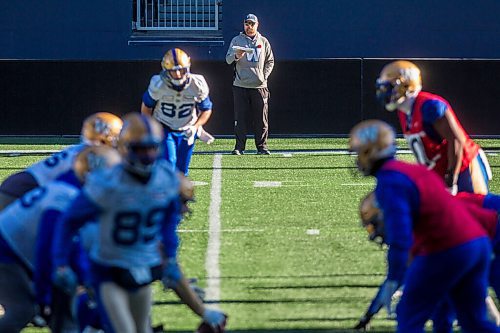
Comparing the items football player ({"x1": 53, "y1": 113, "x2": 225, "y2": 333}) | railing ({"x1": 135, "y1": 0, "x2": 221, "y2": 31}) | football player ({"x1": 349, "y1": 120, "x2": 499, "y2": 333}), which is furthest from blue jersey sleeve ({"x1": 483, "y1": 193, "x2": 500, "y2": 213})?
railing ({"x1": 135, "y1": 0, "x2": 221, "y2": 31})

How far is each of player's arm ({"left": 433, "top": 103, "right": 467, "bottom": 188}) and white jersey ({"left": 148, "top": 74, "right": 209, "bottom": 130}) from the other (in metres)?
3.54

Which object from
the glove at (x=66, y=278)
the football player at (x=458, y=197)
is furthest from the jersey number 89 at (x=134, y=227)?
the football player at (x=458, y=197)

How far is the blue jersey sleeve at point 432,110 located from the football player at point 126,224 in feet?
8.32

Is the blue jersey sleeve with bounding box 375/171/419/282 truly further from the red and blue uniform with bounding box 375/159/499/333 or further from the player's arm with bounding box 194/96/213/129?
the player's arm with bounding box 194/96/213/129

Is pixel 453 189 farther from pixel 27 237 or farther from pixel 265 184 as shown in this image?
pixel 265 184

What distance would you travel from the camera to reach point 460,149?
783 cm

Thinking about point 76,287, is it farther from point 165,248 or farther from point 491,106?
point 491,106

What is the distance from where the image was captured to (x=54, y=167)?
21.8 ft

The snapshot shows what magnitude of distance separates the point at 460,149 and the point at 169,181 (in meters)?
2.74

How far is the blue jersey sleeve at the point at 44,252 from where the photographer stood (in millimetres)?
5809

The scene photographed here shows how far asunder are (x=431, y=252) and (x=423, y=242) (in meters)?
0.07

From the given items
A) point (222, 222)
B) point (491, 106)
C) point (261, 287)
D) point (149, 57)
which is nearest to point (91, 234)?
point (261, 287)

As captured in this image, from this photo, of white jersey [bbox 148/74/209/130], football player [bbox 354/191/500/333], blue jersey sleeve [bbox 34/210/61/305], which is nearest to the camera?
blue jersey sleeve [bbox 34/210/61/305]

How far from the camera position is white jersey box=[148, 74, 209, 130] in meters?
10.8
